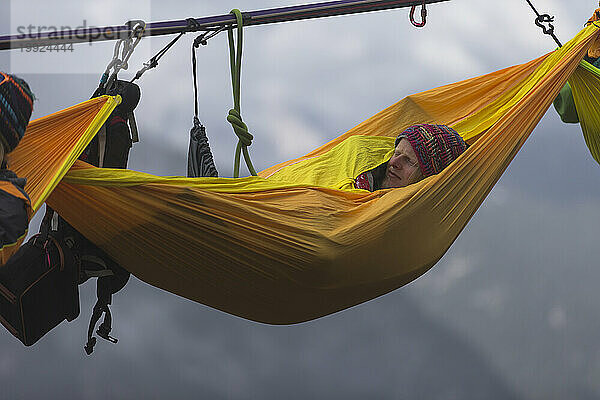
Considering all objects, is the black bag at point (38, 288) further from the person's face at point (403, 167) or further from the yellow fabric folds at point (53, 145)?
the person's face at point (403, 167)

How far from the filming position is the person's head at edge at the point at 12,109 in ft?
3.63

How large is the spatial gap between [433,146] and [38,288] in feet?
3.69

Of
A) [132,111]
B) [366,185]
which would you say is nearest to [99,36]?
[132,111]

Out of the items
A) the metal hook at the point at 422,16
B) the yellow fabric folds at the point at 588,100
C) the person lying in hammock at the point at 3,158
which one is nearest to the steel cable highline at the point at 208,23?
the metal hook at the point at 422,16

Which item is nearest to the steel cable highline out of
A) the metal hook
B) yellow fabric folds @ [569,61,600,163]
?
the metal hook

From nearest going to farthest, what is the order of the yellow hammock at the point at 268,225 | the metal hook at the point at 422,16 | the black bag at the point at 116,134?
the yellow hammock at the point at 268,225
the black bag at the point at 116,134
the metal hook at the point at 422,16

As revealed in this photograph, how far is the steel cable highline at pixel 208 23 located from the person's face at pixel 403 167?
0.40 meters

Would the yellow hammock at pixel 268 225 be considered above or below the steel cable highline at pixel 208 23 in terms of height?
below

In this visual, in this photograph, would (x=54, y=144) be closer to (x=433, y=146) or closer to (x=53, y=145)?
(x=53, y=145)

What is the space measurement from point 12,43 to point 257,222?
597 mm

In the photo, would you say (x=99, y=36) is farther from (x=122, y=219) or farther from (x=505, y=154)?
(x=505, y=154)

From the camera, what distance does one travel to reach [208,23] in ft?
5.39

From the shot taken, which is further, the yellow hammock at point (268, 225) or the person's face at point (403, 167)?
the person's face at point (403, 167)

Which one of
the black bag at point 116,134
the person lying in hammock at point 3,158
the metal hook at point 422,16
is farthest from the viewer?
the metal hook at point 422,16
